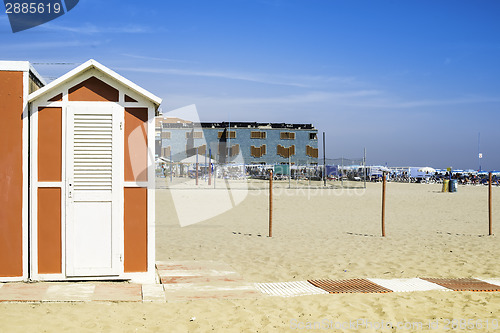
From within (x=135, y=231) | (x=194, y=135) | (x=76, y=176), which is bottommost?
(x=135, y=231)

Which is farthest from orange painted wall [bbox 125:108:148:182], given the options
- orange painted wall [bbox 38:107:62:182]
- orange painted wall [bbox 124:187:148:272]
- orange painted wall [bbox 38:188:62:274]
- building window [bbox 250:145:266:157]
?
building window [bbox 250:145:266:157]

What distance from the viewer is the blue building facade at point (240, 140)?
72062 millimetres

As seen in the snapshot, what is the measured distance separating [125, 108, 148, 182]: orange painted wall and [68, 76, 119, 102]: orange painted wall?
29 cm

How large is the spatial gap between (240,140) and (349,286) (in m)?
66.9

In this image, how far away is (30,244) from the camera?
20.8 feet

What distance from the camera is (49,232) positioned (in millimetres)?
6391

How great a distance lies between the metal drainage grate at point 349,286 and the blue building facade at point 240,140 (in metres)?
63.7

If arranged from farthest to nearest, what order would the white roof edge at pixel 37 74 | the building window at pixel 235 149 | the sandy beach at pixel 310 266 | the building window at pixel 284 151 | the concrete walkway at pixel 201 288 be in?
the building window at pixel 284 151, the building window at pixel 235 149, the white roof edge at pixel 37 74, the concrete walkway at pixel 201 288, the sandy beach at pixel 310 266

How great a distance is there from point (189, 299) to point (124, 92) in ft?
9.25

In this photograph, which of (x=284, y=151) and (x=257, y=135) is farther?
(x=284, y=151)

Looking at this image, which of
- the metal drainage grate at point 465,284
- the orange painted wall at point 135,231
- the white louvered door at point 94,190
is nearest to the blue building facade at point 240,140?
the metal drainage grate at point 465,284

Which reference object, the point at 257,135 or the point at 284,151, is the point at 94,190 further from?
the point at 284,151

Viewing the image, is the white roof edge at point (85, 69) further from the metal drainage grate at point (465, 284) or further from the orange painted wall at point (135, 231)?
the metal drainage grate at point (465, 284)

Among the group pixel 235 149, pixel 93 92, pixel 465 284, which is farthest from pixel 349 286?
pixel 235 149
